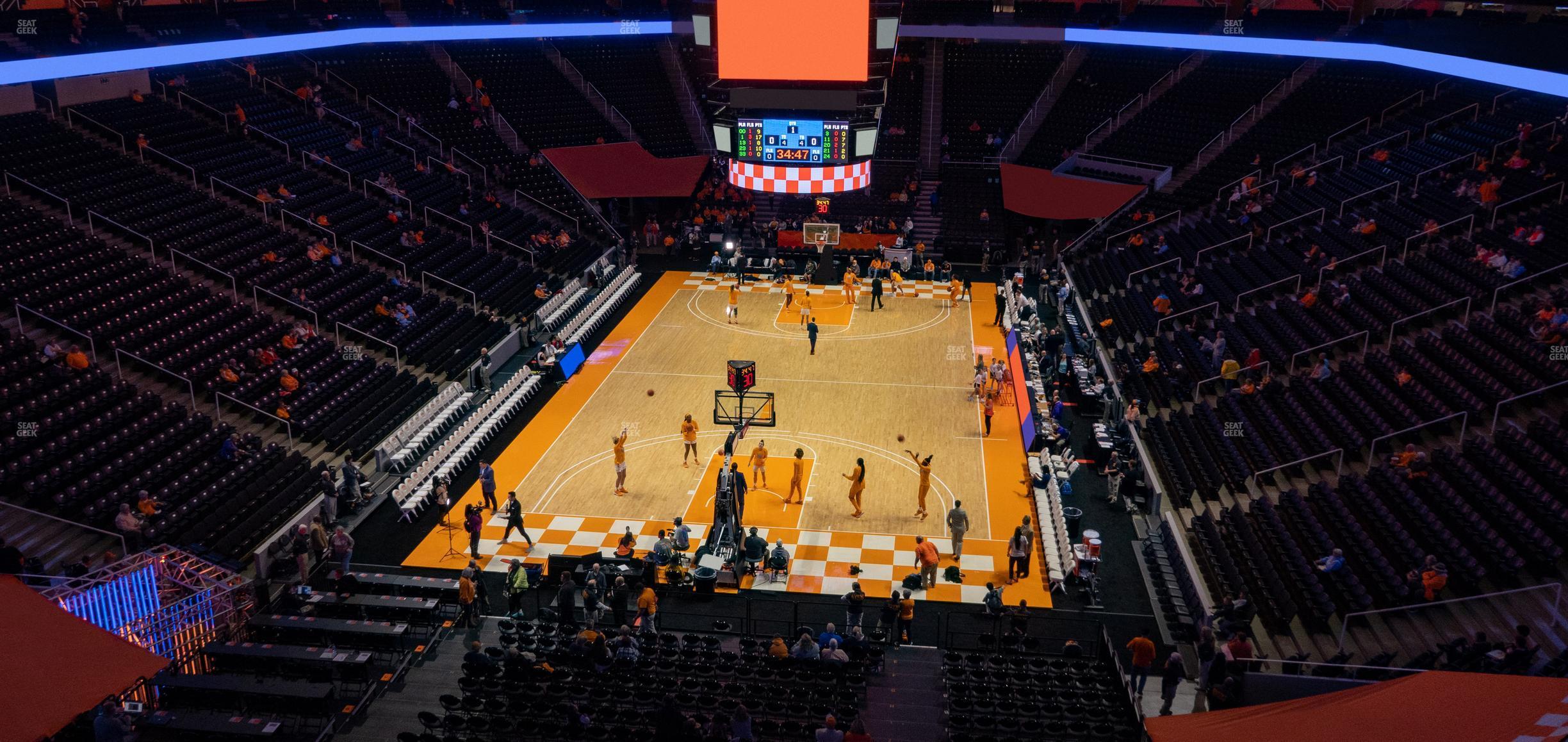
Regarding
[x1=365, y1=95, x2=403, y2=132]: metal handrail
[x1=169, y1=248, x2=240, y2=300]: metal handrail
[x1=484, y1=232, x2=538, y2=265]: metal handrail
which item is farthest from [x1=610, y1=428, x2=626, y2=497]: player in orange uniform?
[x1=365, y1=95, x2=403, y2=132]: metal handrail

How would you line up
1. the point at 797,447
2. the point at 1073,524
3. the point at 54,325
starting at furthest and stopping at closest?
the point at 797,447 < the point at 54,325 < the point at 1073,524

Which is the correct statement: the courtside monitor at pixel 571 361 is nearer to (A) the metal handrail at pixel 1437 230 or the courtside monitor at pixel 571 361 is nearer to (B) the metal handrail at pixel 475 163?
(B) the metal handrail at pixel 475 163

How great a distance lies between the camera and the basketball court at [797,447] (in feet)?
69.3

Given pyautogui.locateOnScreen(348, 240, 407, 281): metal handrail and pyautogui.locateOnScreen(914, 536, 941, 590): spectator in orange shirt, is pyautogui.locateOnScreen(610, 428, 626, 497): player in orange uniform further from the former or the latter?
pyautogui.locateOnScreen(348, 240, 407, 281): metal handrail

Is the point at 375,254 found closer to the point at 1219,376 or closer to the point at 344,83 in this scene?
the point at 344,83

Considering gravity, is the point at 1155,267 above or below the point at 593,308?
below

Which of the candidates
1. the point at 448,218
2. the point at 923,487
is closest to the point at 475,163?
the point at 448,218

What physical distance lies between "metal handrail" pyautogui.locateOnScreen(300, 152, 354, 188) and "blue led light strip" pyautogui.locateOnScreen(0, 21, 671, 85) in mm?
3427

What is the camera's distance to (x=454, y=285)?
31.8m

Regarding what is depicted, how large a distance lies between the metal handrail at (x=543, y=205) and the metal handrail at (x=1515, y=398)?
30179mm

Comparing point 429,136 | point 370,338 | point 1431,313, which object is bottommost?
point 1431,313

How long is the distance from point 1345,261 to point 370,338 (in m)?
24.8

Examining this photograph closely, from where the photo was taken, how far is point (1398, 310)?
24.2 metres

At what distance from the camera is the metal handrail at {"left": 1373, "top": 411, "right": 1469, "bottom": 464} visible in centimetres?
1934
